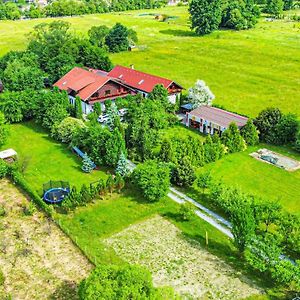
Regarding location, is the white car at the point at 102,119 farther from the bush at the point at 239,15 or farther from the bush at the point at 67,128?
the bush at the point at 239,15

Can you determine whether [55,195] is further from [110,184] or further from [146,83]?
[146,83]

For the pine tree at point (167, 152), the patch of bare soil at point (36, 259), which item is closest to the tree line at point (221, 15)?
the pine tree at point (167, 152)

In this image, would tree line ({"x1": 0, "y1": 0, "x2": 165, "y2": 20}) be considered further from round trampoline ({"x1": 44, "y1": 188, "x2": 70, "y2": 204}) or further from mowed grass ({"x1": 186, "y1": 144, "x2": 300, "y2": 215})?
round trampoline ({"x1": 44, "y1": 188, "x2": 70, "y2": 204})

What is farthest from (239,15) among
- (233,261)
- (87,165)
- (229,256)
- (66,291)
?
(66,291)

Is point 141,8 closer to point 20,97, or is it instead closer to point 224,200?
point 20,97

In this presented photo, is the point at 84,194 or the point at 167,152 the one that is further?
the point at 167,152

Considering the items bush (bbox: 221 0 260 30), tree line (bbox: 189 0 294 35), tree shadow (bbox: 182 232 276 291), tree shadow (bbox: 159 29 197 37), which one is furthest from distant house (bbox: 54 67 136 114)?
bush (bbox: 221 0 260 30)

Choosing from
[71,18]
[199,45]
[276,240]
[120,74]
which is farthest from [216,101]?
[71,18]
